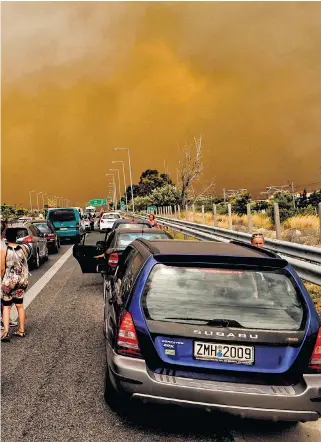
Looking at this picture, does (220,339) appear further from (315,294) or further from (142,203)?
(142,203)

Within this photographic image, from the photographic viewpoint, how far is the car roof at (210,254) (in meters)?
3.90

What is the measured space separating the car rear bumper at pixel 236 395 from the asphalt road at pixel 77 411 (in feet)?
0.36

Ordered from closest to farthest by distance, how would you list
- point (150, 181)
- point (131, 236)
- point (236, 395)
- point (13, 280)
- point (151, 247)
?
point (236, 395), point (151, 247), point (13, 280), point (131, 236), point (150, 181)

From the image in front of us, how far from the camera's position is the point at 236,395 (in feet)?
11.4

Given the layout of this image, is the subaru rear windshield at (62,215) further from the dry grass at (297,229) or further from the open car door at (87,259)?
the open car door at (87,259)

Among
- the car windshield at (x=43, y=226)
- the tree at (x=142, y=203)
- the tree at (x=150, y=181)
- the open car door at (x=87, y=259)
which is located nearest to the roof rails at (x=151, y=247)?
the open car door at (x=87, y=259)

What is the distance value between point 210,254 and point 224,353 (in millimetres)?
851

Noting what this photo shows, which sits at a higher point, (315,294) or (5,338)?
(5,338)

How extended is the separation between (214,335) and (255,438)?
974mm

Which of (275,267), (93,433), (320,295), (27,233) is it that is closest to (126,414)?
(93,433)

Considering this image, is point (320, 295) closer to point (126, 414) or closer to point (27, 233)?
point (126, 414)

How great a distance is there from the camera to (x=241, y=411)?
3467 millimetres

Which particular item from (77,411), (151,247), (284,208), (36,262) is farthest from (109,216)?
(77,411)

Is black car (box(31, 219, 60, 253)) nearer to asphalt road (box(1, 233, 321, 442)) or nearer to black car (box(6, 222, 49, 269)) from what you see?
black car (box(6, 222, 49, 269))
